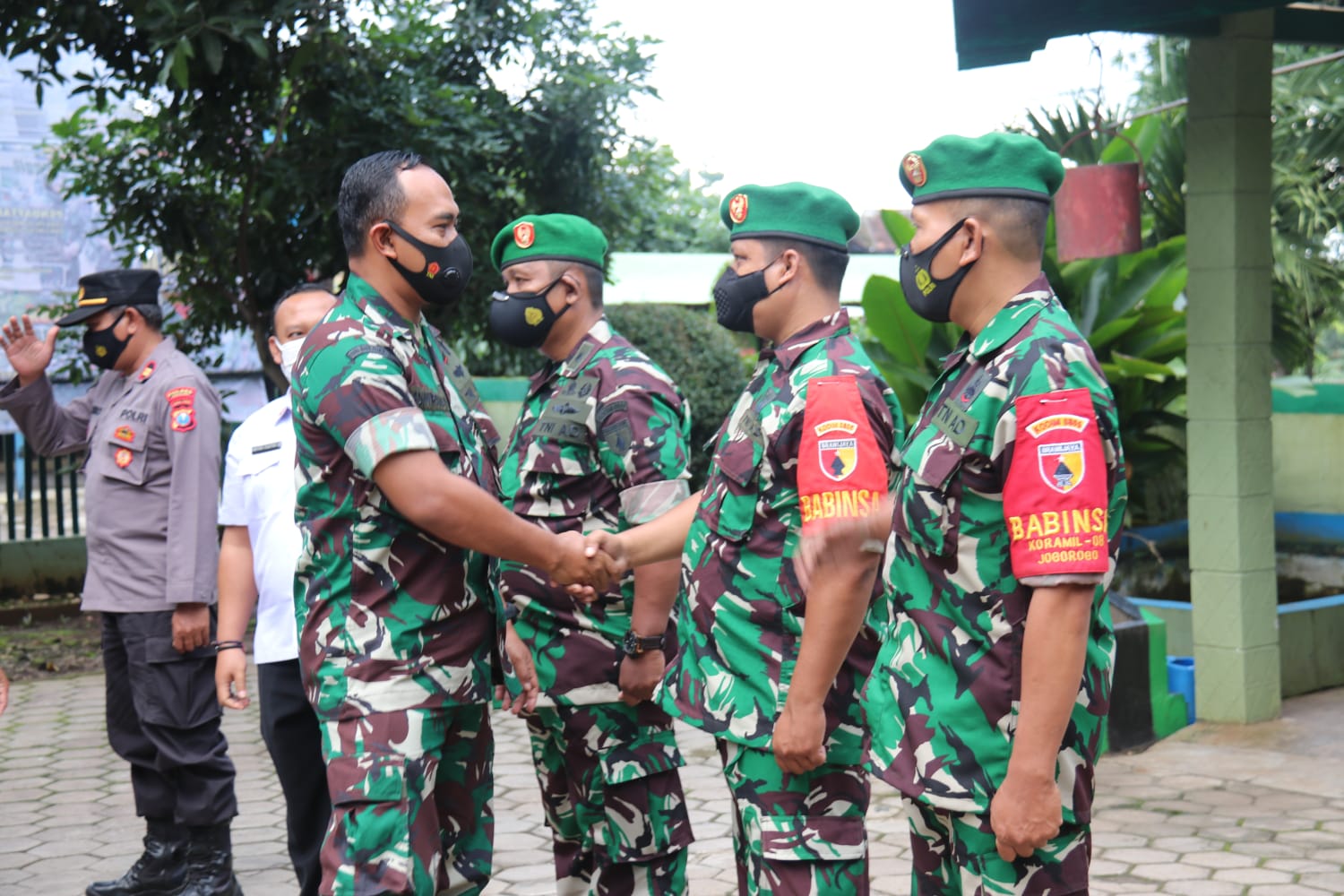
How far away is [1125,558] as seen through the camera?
775cm

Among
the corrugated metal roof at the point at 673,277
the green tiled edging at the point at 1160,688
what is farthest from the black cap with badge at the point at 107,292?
the corrugated metal roof at the point at 673,277

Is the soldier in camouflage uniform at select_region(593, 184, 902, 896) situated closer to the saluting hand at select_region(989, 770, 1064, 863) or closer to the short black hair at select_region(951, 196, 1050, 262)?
the short black hair at select_region(951, 196, 1050, 262)

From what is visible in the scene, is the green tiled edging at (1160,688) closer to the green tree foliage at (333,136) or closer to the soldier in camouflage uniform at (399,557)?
the soldier in camouflage uniform at (399,557)

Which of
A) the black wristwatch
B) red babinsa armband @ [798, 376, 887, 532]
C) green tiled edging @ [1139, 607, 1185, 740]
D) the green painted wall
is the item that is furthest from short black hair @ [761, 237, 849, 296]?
the green painted wall

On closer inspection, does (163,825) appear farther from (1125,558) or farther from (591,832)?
(1125,558)

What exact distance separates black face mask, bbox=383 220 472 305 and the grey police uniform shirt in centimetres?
164

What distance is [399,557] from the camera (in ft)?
9.53

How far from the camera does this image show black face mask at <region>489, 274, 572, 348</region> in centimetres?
377

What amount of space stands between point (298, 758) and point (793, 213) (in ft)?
6.79

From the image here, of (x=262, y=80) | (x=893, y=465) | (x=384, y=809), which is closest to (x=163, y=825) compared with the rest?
(x=384, y=809)

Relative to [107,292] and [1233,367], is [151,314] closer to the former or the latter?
[107,292]

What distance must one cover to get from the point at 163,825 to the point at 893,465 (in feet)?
9.36

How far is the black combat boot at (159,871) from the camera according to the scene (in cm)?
443

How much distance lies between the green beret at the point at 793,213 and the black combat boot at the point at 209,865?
2.65 meters
